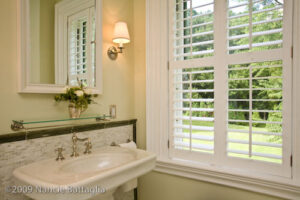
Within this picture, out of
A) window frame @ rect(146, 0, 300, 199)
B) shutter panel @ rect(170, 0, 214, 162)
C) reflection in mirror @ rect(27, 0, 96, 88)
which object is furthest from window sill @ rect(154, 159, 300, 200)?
reflection in mirror @ rect(27, 0, 96, 88)

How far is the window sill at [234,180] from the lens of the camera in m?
1.12

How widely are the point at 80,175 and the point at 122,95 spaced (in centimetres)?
91

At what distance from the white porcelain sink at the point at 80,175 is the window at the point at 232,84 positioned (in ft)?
1.60

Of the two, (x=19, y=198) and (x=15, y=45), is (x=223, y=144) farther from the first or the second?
(x=15, y=45)

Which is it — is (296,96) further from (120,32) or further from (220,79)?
(120,32)

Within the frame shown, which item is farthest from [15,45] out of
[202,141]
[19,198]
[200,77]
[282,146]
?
[282,146]

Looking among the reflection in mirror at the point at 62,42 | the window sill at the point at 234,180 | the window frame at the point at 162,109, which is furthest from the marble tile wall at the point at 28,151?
the window sill at the point at 234,180

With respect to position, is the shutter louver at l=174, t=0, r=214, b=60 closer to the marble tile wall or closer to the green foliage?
the green foliage

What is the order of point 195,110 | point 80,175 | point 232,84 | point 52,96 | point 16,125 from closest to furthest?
point 80,175, point 16,125, point 52,96, point 232,84, point 195,110

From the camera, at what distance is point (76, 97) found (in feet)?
4.02

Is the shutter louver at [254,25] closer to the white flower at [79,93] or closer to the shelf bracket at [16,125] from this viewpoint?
the white flower at [79,93]

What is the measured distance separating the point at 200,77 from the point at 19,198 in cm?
137

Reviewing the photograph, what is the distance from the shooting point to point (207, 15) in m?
1.41

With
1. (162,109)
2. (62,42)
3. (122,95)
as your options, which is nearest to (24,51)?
(62,42)
